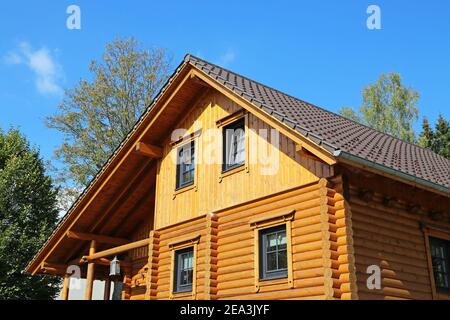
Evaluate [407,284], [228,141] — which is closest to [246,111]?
[228,141]

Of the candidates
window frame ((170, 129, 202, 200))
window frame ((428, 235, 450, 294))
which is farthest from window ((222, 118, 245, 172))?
window frame ((428, 235, 450, 294))

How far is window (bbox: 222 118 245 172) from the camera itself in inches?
487

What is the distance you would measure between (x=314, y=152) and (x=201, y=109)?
204 inches

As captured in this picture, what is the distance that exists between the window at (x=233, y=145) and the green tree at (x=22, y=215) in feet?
44.0

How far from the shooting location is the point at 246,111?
12.3m

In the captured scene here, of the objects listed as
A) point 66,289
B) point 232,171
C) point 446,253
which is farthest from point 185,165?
point 446,253

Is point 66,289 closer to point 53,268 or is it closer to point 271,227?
point 53,268

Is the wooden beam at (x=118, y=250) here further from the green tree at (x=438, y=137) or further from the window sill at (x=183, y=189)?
the green tree at (x=438, y=137)

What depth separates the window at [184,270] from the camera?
41.7ft

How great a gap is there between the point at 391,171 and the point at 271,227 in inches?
109

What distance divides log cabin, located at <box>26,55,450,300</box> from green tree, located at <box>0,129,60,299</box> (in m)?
7.19

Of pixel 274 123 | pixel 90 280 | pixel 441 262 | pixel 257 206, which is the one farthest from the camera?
pixel 90 280

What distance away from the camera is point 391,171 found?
9.44m
